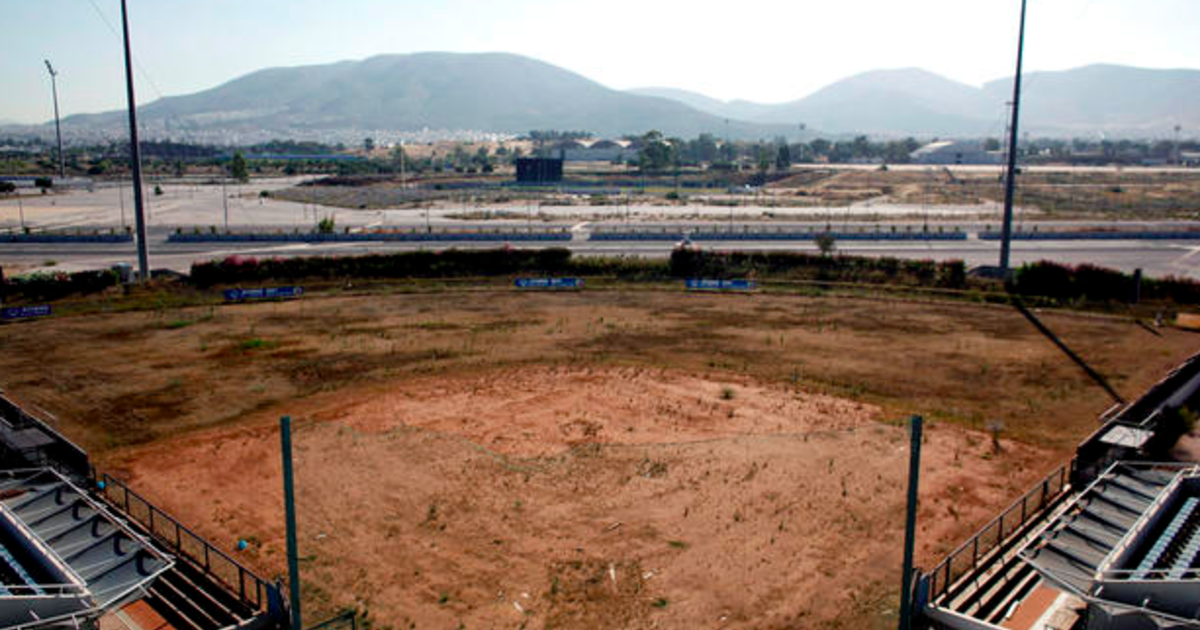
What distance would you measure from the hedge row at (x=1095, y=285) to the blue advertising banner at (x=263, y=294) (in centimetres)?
4462

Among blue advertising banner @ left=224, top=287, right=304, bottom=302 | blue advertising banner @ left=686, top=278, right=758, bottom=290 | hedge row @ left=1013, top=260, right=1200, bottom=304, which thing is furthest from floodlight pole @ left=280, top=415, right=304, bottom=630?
hedge row @ left=1013, top=260, right=1200, bottom=304

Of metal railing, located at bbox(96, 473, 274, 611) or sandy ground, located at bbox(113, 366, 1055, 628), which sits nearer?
metal railing, located at bbox(96, 473, 274, 611)

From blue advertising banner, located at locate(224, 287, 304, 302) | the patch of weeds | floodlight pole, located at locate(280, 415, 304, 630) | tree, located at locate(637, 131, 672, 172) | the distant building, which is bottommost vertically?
the patch of weeds

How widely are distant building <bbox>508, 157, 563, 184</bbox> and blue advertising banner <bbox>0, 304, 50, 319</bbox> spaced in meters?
96.3

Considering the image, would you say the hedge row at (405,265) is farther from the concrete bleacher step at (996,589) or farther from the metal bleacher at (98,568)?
the concrete bleacher step at (996,589)

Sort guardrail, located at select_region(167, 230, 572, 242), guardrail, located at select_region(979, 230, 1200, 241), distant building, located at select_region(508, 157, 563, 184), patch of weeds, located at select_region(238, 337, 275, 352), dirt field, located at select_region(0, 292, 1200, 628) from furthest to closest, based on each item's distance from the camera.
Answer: distant building, located at select_region(508, 157, 563, 184) → guardrail, located at select_region(167, 230, 572, 242) → guardrail, located at select_region(979, 230, 1200, 241) → patch of weeds, located at select_region(238, 337, 275, 352) → dirt field, located at select_region(0, 292, 1200, 628)

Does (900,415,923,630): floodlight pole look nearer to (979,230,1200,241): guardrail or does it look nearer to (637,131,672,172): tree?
(979,230,1200,241): guardrail

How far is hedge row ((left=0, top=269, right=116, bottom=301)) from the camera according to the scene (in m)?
48.0

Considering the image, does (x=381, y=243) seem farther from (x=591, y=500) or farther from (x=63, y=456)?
A: (x=591, y=500)

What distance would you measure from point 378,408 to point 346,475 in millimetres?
5976

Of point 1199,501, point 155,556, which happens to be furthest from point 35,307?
point 1199,501

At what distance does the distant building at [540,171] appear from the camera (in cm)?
13612

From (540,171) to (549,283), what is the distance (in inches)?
3432

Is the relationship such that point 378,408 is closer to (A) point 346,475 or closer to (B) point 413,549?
(A) point 346,475
